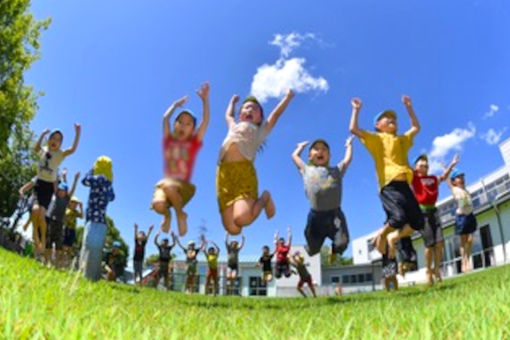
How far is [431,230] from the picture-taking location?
9070mm

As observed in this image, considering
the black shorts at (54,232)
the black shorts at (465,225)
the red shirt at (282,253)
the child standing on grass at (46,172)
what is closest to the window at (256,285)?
the red shirt at (282,253)

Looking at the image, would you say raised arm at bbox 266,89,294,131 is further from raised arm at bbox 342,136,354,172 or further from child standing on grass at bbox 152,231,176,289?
child standing on grass at bbox 152,231,176,289

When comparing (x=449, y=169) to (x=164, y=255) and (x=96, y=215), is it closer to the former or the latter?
(x=96, y=215)

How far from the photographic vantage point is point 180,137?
6277 millimetres

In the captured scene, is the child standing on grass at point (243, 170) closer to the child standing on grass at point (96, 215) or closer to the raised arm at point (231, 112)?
the raised arm at point (231, 112)

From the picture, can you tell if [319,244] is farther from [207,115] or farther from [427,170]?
[427,170]

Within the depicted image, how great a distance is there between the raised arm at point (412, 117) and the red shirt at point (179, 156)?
376 centimetres

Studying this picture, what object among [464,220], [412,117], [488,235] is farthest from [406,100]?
[488,235]

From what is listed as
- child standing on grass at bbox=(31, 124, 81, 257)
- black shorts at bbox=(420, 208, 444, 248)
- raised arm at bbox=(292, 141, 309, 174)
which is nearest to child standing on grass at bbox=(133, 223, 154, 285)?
child standing on grass at bbox=(31, 124, 81, 257)

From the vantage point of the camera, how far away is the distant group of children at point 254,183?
5.93 meters

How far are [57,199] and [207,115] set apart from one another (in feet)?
19.5

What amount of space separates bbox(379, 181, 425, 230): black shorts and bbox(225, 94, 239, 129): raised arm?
106 inches

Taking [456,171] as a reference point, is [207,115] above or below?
below

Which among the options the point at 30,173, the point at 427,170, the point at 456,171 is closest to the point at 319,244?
the point at 427,170
